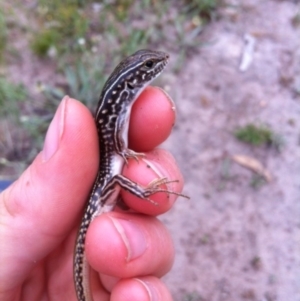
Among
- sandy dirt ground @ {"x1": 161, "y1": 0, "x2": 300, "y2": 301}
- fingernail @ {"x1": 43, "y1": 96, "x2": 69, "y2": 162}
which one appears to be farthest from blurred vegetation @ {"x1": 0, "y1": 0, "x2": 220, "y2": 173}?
fingernail @ {"x1": 43, "y1": 96, "x2": 69, "y2": 162}

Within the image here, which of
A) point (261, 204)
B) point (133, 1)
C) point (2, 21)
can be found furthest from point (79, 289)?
point (133, 1)

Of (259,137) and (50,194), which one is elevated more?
(50,194)

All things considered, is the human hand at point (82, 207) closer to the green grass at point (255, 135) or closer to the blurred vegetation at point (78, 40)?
the blurred vegetation at point (78, 40)

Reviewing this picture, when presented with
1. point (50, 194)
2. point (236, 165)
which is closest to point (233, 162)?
point (236, 165)

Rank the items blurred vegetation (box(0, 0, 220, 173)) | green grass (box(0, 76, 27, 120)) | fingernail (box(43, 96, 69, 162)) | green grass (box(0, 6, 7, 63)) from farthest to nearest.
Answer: green grass (box(0, 6, 7, 63)) < blurred vegetation (box(0, 0, 220, 173)) < green grass (box(0, 76, 27, 120)) < fingernail (box(43, 96, 69, 162))

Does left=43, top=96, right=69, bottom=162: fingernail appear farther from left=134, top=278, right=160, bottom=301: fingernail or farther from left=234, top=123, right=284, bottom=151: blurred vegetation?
left=234, top=123, right=284, bottom=151: blurred vegetation

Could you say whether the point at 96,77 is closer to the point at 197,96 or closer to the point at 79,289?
the point at 197,96

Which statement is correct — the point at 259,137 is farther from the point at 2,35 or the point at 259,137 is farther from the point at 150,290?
the point at 2,35
